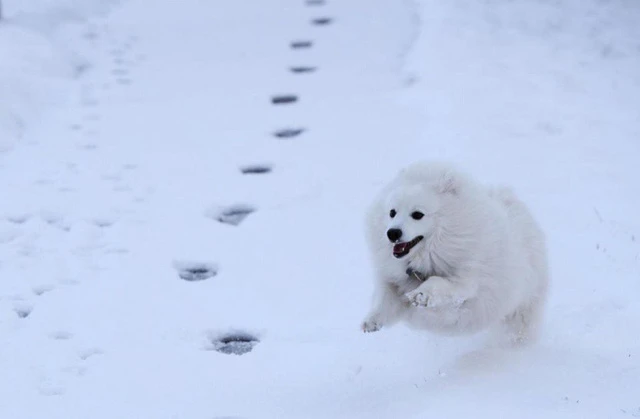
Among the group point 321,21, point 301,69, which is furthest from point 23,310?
point 321,21

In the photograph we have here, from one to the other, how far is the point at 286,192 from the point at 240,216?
456 millimetres

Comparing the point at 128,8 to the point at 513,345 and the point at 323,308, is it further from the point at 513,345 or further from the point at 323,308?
the point at 513,345

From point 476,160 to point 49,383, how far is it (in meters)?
3.54

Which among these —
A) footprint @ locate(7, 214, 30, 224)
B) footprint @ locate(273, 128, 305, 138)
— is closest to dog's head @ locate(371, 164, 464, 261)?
footprint @ locate(7, 214, 30, 224)

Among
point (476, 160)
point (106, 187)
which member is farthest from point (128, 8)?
point (476, 160)

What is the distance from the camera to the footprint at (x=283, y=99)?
8.45m

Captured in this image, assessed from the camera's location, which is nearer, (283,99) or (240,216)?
(240,216)

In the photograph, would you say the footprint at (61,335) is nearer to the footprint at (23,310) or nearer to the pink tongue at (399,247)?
→ the footprint at (23,310)

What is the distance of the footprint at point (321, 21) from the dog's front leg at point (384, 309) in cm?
739

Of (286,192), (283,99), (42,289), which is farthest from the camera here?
(283,99)

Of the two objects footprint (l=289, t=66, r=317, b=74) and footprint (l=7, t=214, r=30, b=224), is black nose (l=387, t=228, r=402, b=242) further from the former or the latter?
footprint (l=289, t=66, r=317, b=74)

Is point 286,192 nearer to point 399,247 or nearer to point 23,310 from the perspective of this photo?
point 23,310

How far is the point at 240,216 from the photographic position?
20.6 feet

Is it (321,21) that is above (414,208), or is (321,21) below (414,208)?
below
